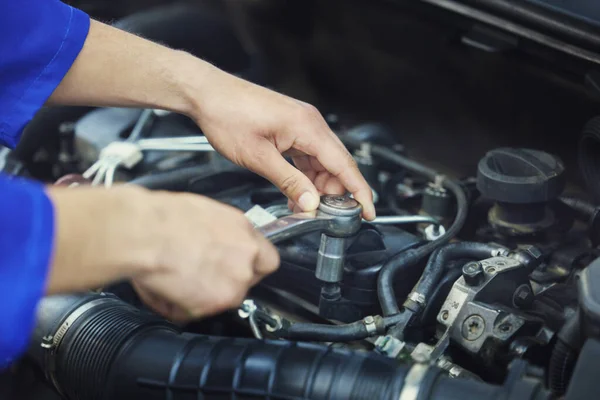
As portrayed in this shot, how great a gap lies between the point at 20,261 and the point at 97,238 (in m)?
0.06

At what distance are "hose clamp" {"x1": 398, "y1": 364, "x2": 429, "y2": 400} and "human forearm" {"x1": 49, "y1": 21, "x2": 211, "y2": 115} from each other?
46 centimetres

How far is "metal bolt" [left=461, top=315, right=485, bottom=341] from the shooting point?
89 centimetres

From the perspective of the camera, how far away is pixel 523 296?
0.96 meters

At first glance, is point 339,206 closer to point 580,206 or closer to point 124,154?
point 580,206

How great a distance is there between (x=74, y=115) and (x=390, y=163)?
0.68 m

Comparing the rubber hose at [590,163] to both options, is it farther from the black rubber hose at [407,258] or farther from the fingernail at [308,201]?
the fingernail at [308,201]

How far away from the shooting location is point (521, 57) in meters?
1.27

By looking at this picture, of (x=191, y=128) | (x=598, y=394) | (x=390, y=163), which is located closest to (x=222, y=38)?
(x=191, y=128)

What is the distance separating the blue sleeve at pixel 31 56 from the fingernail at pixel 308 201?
354 millimetres

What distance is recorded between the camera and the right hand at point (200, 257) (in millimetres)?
690

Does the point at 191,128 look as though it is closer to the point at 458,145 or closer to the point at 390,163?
the point at 390,163

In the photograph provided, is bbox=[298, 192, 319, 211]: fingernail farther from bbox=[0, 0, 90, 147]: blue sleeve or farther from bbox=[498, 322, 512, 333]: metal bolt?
bbox=[0, 0, 90, 147]: blue sleeve

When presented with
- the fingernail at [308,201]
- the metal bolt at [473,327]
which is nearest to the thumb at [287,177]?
the fingernail at [308,201]

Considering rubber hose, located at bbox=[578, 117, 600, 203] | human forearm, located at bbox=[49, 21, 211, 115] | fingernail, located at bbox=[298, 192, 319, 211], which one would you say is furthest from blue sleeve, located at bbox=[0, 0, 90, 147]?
rubber hose, located at bbox=[578, 117, 600, 203]
